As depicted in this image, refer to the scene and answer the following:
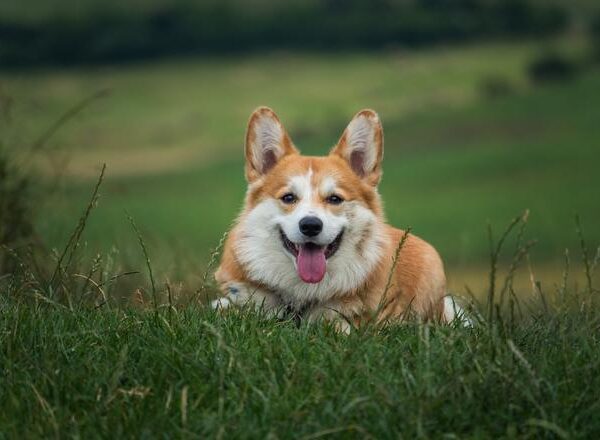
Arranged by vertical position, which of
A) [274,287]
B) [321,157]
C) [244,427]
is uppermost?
[321,157]

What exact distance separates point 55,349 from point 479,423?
1.83 meters

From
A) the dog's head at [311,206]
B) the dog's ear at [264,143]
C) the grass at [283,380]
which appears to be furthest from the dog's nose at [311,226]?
the grass at [283,380]

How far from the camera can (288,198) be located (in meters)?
6.12

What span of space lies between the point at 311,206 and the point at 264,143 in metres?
0.58

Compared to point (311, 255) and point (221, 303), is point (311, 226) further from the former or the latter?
point (221, 303)

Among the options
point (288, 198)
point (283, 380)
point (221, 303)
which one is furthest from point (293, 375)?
point (288, 198)

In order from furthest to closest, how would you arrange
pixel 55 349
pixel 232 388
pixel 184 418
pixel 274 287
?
pixel 274 287, pixel 55 349, pixel 232 388, pixel 184 418

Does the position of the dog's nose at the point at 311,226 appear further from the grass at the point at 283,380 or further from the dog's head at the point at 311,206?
the grass at the point at 283,380

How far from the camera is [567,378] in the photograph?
4.61 metres

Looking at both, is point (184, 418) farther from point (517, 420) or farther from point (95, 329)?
point (517, 420)

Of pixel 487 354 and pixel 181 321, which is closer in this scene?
pixel 487 354

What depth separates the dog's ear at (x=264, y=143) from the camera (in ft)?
20.7

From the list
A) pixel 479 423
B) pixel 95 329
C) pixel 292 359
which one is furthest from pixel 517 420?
pixel 95 329

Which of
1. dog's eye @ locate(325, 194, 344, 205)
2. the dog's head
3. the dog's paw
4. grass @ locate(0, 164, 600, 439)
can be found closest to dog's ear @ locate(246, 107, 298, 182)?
the dog's head
